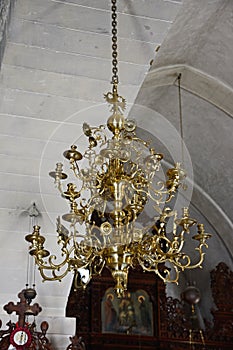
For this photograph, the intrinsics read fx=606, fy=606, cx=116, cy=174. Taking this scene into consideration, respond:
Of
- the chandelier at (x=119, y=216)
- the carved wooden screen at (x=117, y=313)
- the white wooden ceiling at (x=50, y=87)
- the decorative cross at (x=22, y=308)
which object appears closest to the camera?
the chandelier at (x=119, y=216)

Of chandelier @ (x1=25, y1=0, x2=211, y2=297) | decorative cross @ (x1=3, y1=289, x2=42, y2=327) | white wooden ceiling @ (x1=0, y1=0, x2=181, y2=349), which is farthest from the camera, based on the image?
decorative cross @ (x1=3, y1=289, x2=42, y2=327)

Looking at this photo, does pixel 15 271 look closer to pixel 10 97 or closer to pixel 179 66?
pixel 10 97

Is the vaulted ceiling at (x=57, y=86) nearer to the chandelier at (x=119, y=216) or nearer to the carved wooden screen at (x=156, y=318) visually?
the chandelier at (x=119, y=216)

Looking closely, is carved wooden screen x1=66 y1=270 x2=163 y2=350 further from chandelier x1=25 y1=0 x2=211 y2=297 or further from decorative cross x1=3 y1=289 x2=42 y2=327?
chandelier x1=25 y1=0 x2=211 y2=297

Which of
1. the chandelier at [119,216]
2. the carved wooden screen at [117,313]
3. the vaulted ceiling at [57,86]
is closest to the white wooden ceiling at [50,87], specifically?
the vaulted ceiling at [57,86]

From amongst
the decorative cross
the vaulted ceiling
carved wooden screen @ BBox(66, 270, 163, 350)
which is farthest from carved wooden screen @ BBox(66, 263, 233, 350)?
the decorative cross

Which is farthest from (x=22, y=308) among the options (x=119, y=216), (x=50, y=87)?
(x=50, y=87)

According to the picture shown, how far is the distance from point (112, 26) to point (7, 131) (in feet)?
4.37

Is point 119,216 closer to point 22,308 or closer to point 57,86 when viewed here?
point 57,86

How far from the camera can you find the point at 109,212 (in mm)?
4195

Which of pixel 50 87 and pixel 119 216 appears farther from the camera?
pixel 50 87

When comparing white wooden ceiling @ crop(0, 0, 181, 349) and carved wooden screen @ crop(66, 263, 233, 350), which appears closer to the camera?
white wooden ceiling @ crop(0, 0, 181, 349)

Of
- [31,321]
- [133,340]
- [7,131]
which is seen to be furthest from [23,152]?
[133,340]

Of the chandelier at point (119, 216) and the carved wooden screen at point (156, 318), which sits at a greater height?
→ the carved wooden screen at point (156, 318)
